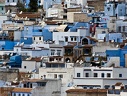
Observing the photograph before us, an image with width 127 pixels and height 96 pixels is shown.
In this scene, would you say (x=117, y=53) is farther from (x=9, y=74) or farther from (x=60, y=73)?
(x=9, y=74)

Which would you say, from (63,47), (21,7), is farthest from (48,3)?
(63,47)

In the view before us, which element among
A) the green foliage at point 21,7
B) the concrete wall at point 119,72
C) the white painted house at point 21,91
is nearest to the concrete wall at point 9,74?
the white painted house at point 21,91

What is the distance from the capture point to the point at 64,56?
5803 cm

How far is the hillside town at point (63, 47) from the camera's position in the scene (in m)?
49.9

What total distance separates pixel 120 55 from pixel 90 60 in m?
1.43

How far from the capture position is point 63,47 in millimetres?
59406

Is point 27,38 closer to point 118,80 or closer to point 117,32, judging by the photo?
point 117,32

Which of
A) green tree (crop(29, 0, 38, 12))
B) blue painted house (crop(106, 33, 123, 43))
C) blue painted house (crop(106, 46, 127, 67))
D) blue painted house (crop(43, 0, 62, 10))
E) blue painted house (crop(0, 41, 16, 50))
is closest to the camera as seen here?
blue painted house (crop(106, 46, 127, 67))

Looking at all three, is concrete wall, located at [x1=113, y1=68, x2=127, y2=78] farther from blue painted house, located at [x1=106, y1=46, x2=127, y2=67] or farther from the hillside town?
blue painted house, located at [x1=106, y1=46, x2=127, y2=67]

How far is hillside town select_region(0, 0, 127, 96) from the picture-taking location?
49.9m

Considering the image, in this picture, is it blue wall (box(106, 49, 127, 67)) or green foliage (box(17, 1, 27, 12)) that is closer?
blue wall (box(106, 49, 127, 67))

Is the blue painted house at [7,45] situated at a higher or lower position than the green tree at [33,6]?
lower

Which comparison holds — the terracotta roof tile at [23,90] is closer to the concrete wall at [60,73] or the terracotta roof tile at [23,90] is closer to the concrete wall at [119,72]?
the concrete wall at [60,73]

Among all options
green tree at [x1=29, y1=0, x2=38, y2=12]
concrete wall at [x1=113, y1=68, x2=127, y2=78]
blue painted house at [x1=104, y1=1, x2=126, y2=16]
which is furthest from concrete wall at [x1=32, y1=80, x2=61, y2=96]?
green tree at [x1=29, y1=0, x2=38, y2=12]
